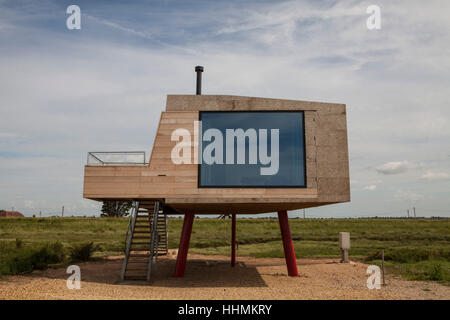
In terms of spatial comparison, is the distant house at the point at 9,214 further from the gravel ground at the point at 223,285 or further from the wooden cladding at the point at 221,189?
the wooden cladding at the point at 221,189

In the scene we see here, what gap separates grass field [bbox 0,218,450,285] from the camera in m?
21.3

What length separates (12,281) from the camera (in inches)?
535

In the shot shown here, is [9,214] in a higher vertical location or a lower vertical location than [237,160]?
lower

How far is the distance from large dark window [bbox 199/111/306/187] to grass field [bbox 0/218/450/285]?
27.6 feet

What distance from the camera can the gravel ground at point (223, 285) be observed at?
11.2 meters

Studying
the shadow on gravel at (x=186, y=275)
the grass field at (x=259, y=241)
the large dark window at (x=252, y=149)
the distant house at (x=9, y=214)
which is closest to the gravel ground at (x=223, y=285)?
the shadow on gravel at (x=186, y=275)

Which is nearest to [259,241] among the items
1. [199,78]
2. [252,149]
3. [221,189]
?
[221,189]

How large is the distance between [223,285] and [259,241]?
24940 millimetres

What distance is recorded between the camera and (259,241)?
125 ft

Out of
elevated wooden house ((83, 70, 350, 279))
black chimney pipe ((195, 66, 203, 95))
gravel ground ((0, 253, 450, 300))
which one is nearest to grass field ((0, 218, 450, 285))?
gravel ground ((0, 253, 450, 300))

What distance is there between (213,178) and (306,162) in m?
3.82

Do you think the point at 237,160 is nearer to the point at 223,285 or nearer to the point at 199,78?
the point at 199,78

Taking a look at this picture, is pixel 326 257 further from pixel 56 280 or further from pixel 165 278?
pixel 56 280
